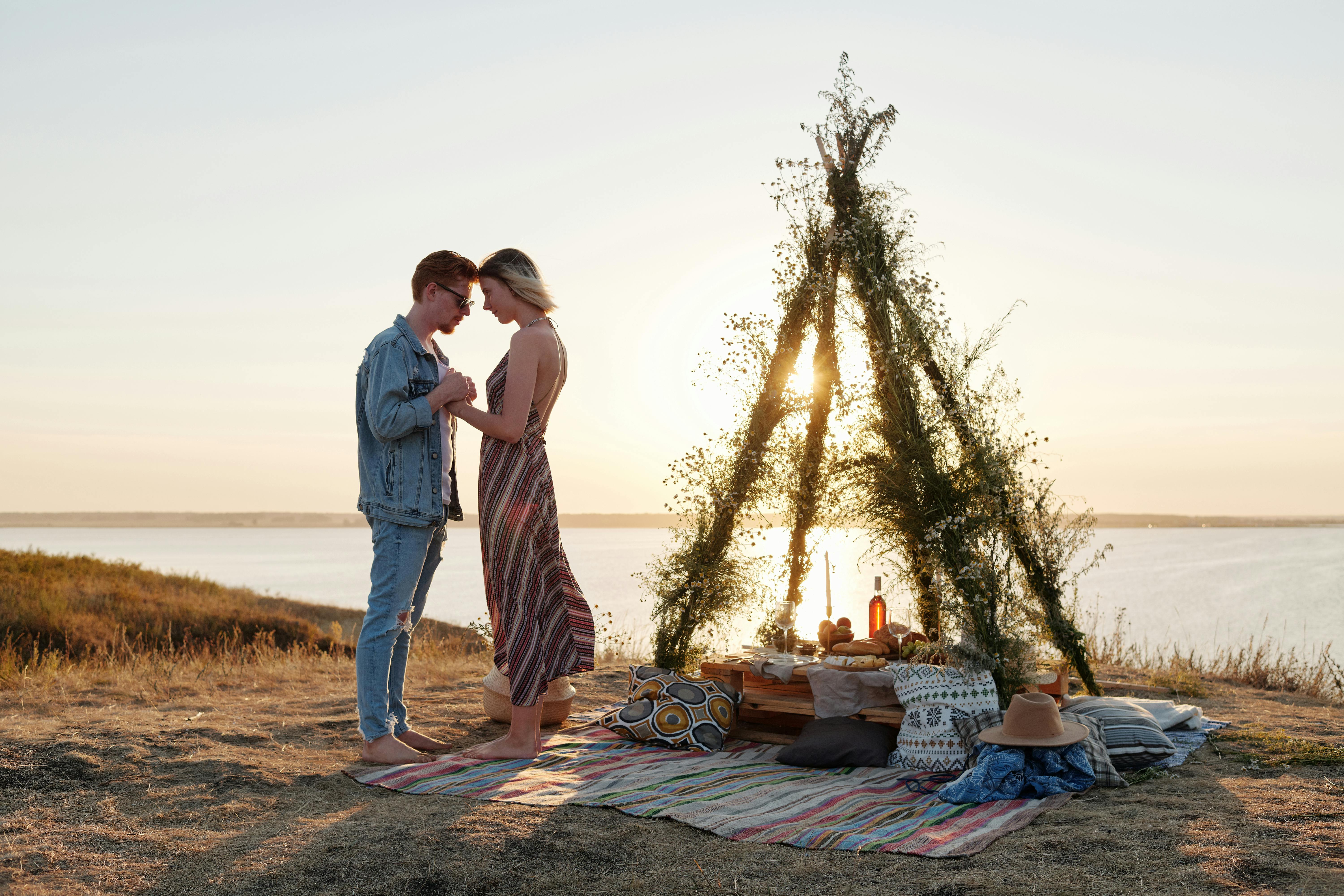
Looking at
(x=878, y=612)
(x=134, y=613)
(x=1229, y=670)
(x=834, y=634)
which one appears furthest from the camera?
(x=134, y=613)

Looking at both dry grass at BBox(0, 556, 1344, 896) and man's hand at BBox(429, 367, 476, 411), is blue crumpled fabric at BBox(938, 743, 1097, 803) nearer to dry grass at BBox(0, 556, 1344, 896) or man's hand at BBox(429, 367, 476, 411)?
dry grass at BBox(0, 556, 1344, 896)

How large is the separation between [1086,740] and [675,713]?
2068 millimetres

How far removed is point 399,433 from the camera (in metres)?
4.13

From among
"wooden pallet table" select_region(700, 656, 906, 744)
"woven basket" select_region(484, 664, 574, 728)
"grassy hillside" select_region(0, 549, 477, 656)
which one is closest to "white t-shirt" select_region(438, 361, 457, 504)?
"woven basket" select_region(484, 664, 574, 728)

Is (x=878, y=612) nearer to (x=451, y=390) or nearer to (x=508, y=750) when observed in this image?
(x=508, y=750)

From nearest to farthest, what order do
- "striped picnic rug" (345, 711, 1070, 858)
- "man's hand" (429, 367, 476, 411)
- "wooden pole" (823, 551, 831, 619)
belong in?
"striped picnic rug" (345, 711, 1070, 858), "man's hand" (429, 367, 476, 411), "wooden pole" (823, 551, 831, 619)

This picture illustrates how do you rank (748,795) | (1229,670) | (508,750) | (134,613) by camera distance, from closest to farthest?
(748,795), (508,750), (1229,670), (134,613)

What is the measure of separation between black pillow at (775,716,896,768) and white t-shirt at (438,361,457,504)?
219cm

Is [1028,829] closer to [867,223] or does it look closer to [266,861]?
[266,861]

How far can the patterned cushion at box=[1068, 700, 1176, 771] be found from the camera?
4.57m

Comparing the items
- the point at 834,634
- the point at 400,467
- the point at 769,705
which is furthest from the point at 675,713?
Answer: the point at 400,467

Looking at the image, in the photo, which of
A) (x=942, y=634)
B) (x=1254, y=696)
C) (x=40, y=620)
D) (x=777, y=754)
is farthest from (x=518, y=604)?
(x=40, y=620)

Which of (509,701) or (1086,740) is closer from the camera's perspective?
(1086,740)

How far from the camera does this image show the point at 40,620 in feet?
38.7
